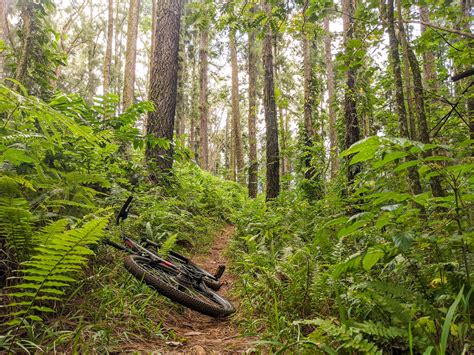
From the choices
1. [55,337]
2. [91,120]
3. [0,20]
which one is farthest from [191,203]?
[0,20]

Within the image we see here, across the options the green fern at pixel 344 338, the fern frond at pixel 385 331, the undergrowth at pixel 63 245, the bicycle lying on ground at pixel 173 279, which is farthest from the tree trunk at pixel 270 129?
the fern frond at pixel 385 331

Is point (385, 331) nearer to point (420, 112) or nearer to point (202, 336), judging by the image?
point (202, 336)

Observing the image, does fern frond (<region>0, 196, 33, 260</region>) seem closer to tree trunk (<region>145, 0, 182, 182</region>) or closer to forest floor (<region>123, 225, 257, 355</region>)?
forest floor (<region>123, 225, 257, 355</region>)

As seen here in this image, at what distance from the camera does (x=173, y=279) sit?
3.61 metres

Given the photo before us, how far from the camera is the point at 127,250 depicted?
3561 mm

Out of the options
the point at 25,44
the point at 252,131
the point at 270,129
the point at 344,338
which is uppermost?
the point at 252,131

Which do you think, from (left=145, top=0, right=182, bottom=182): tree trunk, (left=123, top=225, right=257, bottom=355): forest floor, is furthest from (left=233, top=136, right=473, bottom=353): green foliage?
(left=145, top=0, right=182, bottom=182): tree trunk

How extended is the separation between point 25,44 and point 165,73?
290 centimetres

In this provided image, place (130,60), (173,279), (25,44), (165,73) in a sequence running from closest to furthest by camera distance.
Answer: (173,279)
(25,44)
(165,73)
(130,60)

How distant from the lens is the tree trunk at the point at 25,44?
4988mm

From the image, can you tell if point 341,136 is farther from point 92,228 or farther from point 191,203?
point 92,228

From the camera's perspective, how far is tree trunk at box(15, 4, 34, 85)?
4988 millimetres

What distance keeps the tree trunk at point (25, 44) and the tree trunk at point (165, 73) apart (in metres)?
2.58

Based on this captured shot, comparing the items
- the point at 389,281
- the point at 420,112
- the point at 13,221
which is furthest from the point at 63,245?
the point at 420,112
